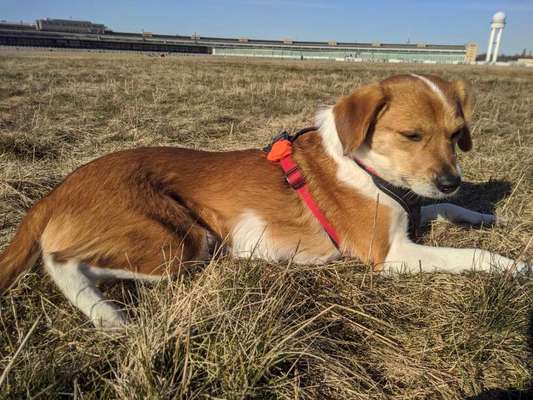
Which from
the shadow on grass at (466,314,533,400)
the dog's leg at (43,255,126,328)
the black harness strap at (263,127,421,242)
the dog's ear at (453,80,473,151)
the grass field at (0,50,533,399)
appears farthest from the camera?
the dog's ear at (453,80,473,151)

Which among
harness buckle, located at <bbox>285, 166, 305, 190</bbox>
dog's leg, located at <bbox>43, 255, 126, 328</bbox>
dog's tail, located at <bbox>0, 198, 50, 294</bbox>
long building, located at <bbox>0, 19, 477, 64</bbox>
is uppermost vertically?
long building, located at <bbox>0, 19, 477, 64</bbox>

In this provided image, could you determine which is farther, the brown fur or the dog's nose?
the dog's nose

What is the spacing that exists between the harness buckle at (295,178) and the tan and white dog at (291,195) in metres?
0.05

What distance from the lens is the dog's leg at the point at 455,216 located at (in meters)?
3.87

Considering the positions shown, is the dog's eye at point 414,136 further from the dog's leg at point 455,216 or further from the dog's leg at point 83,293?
the dog's leg at point 83,293

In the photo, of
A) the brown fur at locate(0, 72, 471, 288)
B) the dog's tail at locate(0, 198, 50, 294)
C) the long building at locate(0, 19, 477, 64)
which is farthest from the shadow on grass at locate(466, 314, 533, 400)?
the long building at locate(0, 19, 477, 64)

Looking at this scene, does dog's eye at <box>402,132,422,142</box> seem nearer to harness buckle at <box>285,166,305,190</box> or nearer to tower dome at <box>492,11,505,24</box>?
harness buckle at <box>285,166,305,190</box>

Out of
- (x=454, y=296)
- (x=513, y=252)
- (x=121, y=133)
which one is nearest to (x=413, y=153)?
(x=454, y=296)

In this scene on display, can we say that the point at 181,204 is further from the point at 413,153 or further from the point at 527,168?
the point at 527,168

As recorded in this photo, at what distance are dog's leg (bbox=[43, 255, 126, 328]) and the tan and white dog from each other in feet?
0.69

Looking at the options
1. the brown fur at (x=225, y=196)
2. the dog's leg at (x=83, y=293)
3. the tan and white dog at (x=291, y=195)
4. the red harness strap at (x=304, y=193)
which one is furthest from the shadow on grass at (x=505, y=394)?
the dog's leg at (x=83, y=293)

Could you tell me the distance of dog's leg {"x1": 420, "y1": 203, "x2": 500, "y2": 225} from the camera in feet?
12.7

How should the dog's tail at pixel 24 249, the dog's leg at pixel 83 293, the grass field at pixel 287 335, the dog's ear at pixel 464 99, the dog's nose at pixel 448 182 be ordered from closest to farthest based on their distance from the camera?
the grass field at pixel 287 335 → the dog's leg at pixel 83 293 → the dog's tail at pixel 24 249 → the dog's nose at pixel 448 182 → the dog's ear at pixel 464 99

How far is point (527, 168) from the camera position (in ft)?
17.1
